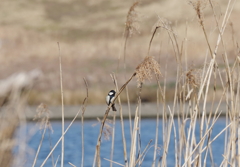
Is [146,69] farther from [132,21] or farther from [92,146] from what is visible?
[92,146]

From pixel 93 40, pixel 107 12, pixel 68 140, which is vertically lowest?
pixel 68 140

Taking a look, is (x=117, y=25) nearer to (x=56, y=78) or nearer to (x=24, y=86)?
(x=56, y=78)

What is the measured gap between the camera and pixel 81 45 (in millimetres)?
19000

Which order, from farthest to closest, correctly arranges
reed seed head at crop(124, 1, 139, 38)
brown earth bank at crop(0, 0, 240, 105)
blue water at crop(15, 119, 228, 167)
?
brown earth bank at crop(0, 0, 240, 105)
blue water at crop(15, 119, 228, 167)
reed seed head at crop(124, 1, 139, 38)

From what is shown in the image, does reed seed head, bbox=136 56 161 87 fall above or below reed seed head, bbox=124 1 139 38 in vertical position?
below

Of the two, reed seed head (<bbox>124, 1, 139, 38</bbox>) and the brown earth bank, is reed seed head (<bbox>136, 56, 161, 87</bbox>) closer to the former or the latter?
reed seed head (<bbox>124, 1, 139, 38</bbox>)

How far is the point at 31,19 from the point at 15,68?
5722 mm

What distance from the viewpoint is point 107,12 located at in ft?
77.1

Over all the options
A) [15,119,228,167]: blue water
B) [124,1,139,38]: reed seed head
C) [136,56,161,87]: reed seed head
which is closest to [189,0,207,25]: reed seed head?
[136,56,161,87]: reed seed head

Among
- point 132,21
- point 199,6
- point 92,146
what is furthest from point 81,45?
point 199,6

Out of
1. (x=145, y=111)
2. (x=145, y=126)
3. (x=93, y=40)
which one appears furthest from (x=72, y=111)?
(x=93, y=40)

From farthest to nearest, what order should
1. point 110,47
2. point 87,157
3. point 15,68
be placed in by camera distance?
point 110,47, point 15,68, point 87,157

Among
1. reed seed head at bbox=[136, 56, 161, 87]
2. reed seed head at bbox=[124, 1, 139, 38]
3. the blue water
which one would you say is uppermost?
reed seed head at bbox=[124, 1, 139, 38]

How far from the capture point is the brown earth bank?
13.5 meters
